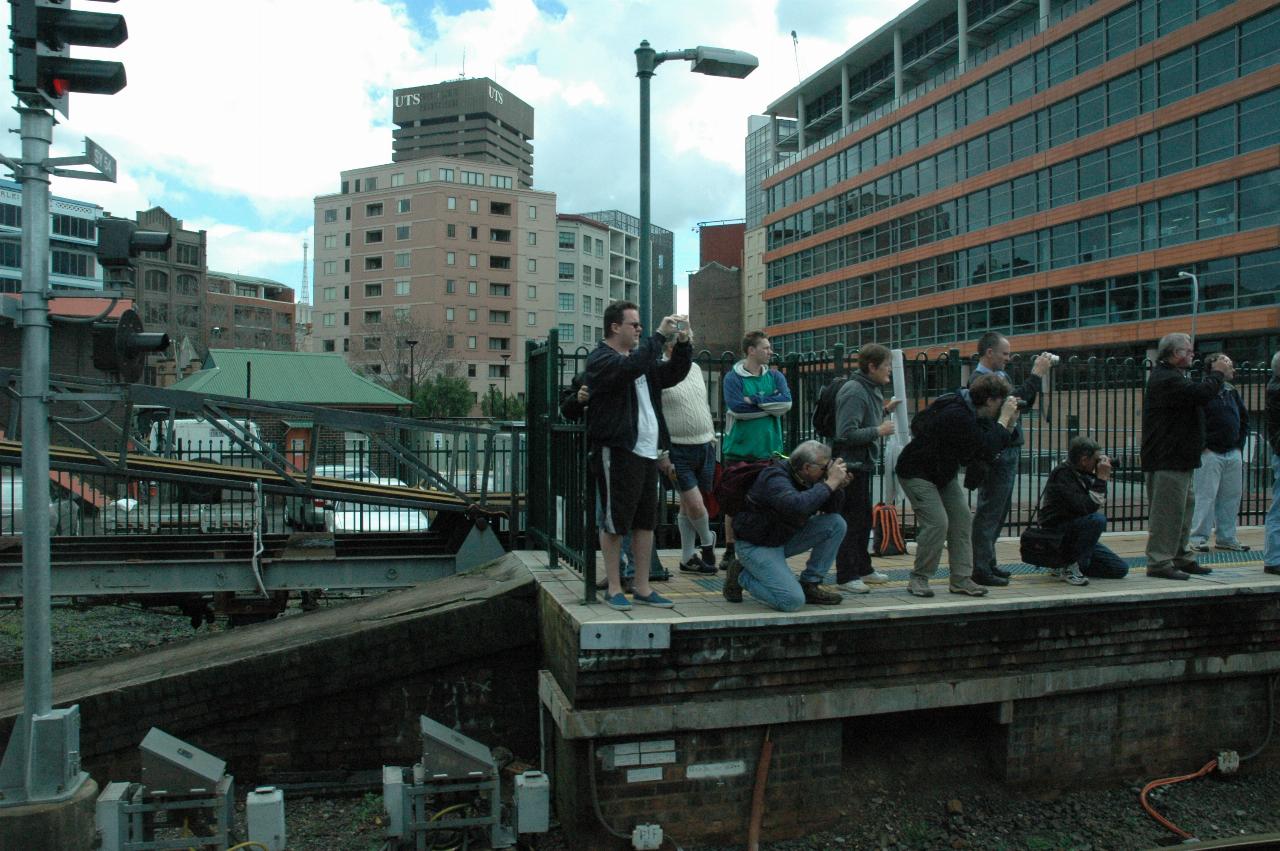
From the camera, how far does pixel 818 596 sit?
19.6 ft

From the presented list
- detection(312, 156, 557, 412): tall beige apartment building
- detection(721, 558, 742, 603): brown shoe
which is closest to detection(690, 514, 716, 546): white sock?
detection(721, 558, 742, 603): brown shoe

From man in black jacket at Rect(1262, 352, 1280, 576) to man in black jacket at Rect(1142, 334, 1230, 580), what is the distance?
501 mm

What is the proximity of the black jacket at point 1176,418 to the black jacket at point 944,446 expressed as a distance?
161 cm

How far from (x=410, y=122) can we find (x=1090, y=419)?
5579 inches

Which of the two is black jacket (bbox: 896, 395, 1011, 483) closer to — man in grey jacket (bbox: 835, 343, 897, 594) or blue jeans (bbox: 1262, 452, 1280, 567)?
man in grey jacket (bbox: 835, 343, 897, 594)

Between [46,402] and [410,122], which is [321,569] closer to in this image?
[46,402]

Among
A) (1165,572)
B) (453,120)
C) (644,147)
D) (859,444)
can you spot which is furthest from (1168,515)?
(453,120)

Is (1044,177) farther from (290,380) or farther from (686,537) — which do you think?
(686,537)

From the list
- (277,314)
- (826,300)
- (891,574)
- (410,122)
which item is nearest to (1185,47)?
(826,300)

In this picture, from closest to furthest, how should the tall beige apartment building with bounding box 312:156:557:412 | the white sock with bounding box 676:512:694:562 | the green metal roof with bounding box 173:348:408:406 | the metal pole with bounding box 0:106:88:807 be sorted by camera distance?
the metal pole with bounding box 0:106:88:807
the white sock with bounding box 676:512:694:562
the green metal roof with bounding box 173:348:408:406
the tall beige apartment building with bounding box 312:156:557:412

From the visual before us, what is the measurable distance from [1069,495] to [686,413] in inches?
111

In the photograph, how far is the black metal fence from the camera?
6.96 m

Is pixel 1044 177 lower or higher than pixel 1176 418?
higher

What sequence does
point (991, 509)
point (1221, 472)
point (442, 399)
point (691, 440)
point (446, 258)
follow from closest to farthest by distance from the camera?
point (691, 440) < point (991, 509) < point (1221, 472) < point (442, 399) < point (446, 258)
